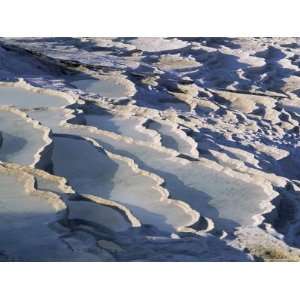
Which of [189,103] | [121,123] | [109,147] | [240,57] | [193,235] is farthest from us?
[240,57]

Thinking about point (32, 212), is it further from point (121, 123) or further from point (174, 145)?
point (121, 123)

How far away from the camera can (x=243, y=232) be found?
297 centimetres

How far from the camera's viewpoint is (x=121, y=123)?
441 cm

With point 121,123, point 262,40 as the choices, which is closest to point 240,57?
point 262,40

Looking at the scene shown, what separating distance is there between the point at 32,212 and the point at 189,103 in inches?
97.7

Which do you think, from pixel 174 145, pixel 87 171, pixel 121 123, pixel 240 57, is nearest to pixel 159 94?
pixel 121 123

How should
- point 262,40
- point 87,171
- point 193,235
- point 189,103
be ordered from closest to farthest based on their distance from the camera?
point 193,235, point 87,171, point 189,103, point 262,40

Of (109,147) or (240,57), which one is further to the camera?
(240,57)

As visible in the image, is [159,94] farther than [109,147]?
Yes

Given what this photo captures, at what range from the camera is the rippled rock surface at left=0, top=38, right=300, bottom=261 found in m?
Result: 2.74

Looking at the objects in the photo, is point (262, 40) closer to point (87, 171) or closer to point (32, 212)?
point (87, 171)

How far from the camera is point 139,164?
12.0 feet

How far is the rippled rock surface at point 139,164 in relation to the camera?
274 cm

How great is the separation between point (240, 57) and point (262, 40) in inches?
32.8
